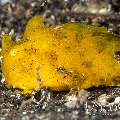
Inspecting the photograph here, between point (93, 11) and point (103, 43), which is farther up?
point (93, 11)

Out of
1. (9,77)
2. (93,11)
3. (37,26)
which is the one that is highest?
(93,11)

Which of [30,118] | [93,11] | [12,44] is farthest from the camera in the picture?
[93,11]

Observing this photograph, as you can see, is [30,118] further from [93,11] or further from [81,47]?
[93,11]

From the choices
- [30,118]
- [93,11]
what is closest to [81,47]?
[30,118]

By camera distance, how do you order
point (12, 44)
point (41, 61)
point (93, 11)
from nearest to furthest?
point (41, 61) < point (12, 44) < point (93, 11)

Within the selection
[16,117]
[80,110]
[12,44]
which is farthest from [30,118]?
[12,44]

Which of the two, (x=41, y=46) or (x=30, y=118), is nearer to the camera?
(x=30, y=118)
